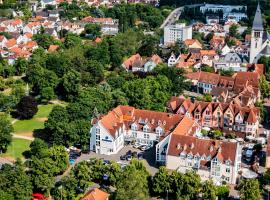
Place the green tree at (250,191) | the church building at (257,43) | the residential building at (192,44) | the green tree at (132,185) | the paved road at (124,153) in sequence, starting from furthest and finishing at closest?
1. the residential building at (192,44)
2. the church building at (257,43)
3. the paved road at (124,153)
4. the green tree at (250,191)
5. the green tree at (132,185)

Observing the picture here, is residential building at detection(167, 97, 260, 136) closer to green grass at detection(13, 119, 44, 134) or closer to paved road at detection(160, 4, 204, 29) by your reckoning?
green grass at detection(13, 119, 44, 134)

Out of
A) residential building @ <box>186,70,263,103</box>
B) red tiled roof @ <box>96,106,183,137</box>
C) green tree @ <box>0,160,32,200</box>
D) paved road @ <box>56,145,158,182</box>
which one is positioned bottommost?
paved road @ <box>56,145,158,182</box>

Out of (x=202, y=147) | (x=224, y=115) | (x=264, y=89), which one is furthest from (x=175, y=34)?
(x=202, y=147)

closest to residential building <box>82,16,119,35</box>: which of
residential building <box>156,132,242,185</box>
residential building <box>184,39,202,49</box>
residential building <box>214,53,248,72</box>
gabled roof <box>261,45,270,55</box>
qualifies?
residential building <box>184,39,202,49</box>

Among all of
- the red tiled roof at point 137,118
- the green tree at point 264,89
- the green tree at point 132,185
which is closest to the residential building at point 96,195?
the green tree at point 132,185

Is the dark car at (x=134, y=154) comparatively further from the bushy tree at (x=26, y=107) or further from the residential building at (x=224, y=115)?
the bushy tree at (x=26, y=107)

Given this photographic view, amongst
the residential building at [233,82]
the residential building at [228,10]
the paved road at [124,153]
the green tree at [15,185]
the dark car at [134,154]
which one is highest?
the residential building at [228,10]

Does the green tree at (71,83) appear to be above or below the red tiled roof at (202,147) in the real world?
above
